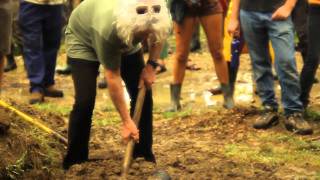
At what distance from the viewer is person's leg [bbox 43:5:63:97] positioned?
7.63m

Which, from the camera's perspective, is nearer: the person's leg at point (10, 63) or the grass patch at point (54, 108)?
the grass patch at point (54, 108)

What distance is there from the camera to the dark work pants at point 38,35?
7.54 meters

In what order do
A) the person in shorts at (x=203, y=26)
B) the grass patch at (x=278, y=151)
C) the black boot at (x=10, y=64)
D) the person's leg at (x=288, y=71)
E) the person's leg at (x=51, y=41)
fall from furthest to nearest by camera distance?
1. the black boot at (x=10, y=64)
2. the person's leg at (x=51, y=41)
3. the person in shorts at (x=203, y=26)
4. the person's leg at (x=288, y=71)
5. the grass patch at (x=278, y=151)

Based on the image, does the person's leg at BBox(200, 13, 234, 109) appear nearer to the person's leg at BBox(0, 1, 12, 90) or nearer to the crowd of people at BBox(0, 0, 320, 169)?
the crowd of people at BBox(0, 0, 320, 169)

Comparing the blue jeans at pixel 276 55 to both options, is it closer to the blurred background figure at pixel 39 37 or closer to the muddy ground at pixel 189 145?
the muddy ground at pixel 189 145

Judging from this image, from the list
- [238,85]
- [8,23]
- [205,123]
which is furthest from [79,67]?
[238,85]

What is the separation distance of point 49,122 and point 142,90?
1.94 meters

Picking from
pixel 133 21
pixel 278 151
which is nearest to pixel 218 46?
pixel 278 151

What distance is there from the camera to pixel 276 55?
572cm

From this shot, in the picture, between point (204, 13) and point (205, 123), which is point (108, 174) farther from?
point (204, 13)

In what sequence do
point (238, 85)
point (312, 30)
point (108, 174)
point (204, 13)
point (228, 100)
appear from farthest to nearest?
point (238, 85), point (228, 100), point (204, 13), point (312, 30), point (108, 174)

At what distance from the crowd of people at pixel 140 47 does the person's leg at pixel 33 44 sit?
0.5 inches

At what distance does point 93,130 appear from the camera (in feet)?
20.9

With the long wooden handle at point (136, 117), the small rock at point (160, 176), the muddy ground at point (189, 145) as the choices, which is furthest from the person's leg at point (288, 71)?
the small rock at point (160, 176)
